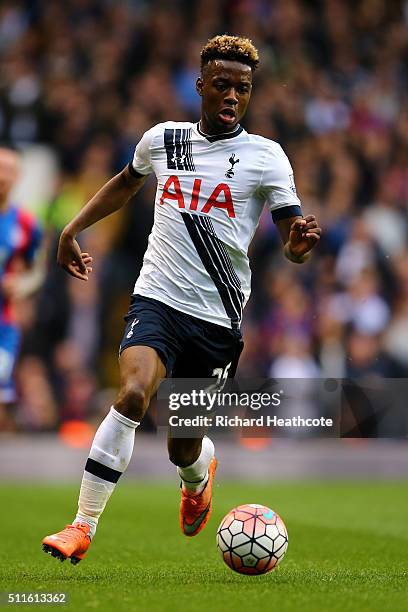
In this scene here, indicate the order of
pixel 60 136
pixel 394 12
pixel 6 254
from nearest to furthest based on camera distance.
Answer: pixel 6 254 → pixel 60 136 → pixel 394 12

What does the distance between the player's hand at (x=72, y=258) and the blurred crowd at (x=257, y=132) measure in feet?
24.2

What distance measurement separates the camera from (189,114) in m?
15.7

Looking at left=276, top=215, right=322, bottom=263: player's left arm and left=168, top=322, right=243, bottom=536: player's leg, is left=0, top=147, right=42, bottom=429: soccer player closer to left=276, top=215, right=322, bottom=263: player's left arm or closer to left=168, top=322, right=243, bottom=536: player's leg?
left=168, top=322, right=243, bottom=536: player's leg

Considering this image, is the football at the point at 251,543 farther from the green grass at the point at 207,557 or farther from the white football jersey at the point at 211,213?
the white football jersey at the point at 211,213

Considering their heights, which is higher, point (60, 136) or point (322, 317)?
point (60, 136)

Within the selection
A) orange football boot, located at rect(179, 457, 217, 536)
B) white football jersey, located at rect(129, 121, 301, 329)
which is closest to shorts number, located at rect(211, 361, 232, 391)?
white football jersey, located at rect(129, 121, 301, 329)

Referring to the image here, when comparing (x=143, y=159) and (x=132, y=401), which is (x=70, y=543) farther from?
(x=143, y=159)

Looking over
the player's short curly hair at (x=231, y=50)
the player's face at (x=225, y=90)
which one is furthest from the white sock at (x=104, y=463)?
the player's short curly hair at (x=231, y=50)

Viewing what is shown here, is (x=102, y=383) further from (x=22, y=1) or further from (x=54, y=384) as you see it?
(x=22, y=1)

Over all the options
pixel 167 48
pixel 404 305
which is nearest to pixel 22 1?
pixel 167 48

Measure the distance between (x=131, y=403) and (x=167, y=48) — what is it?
11.6 m

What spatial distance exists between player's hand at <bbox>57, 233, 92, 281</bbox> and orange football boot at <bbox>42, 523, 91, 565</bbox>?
59.8 inches

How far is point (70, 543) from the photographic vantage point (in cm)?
574

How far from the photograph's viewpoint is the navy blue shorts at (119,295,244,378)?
20.7 feet
